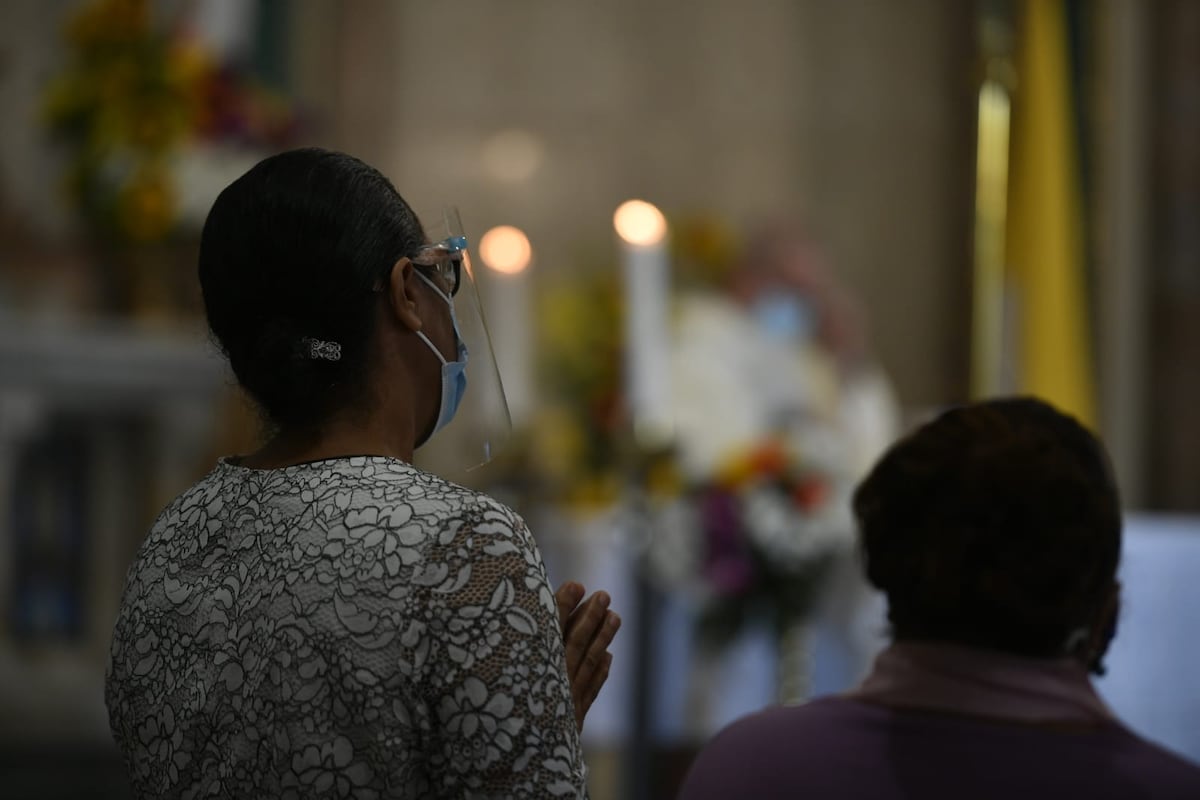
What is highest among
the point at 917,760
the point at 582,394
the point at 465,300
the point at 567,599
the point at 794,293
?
the point at 465,300

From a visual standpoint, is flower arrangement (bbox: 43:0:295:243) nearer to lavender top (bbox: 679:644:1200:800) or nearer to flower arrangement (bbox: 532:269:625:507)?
flower arrangement (bbox: 532:269:625:507)

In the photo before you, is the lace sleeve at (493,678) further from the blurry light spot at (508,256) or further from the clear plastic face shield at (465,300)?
the blurry light spot at (508,256)

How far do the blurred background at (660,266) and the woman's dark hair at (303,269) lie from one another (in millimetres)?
1729

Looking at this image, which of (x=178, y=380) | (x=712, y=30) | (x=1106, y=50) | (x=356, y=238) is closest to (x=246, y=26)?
(x=178, y=380)

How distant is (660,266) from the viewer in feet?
10.8

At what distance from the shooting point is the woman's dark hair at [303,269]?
1.20 metres

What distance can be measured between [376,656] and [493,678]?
0.09 metres

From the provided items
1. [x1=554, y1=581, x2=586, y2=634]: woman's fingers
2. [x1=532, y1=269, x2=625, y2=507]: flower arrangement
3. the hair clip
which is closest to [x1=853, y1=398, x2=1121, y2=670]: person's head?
[x1=554, y1=581, x2=586, y2=634]: woman's fingers

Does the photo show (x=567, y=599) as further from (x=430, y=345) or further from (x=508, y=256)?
(x=508, y=256)

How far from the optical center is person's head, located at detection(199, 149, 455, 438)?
120 cm

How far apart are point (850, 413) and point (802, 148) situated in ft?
6.40

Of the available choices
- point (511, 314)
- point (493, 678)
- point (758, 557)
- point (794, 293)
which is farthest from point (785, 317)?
point (493, 678)

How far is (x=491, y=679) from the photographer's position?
1.10m

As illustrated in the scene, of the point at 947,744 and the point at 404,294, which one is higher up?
the point at 404,294
